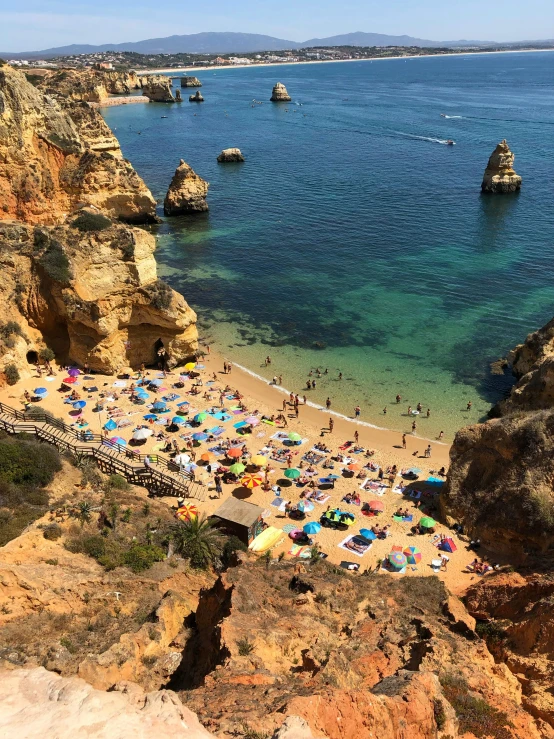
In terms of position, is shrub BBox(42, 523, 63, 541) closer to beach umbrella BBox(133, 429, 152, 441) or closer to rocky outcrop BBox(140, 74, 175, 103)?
beach umbrella BBox(133, 429, 152, 441)

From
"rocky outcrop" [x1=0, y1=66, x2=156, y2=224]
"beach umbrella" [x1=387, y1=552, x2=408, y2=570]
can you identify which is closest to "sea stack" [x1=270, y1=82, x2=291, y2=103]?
"rocky outcrop" [x1=0, y1=66, x2=156, y2=224]

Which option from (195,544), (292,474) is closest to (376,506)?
(292,474)

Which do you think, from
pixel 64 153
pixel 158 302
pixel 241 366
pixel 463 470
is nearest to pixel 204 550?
pixel 463 470

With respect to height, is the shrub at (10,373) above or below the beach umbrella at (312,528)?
above

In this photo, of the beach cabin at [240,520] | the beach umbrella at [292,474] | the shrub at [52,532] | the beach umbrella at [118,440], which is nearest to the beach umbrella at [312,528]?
the beach cabin at [240,520]

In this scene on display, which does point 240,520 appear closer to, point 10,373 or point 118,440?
point 118,440

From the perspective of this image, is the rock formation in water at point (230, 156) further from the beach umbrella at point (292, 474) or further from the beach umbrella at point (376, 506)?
the beach umbrella at point (376, 506)

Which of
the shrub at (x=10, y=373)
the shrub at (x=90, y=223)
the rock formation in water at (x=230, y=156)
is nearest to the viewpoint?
the shrub at (x=10, y=373)
